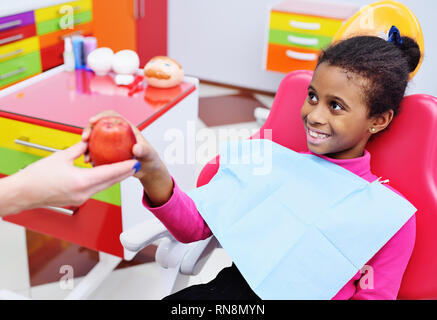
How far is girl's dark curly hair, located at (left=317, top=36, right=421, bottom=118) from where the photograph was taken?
911mm

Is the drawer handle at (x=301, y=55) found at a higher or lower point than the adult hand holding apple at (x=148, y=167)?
lower

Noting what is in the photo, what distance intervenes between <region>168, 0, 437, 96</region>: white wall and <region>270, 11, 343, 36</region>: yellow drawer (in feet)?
2.19

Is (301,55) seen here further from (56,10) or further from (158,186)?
(158,186)

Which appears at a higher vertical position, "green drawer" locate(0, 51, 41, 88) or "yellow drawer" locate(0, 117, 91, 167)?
"green drawer" locate(0, 51, 41, 88)

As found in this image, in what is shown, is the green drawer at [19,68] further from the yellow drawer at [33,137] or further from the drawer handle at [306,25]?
the drawer handle at [306,25]

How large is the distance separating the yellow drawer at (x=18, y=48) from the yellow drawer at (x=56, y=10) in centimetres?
10

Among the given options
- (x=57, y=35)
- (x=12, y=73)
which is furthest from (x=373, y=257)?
(x=57, y=35)

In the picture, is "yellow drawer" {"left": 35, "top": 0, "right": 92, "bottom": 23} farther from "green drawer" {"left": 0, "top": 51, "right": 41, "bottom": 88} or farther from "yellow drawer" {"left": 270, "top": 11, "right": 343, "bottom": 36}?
"yellow drawer" {"left": 270, "top": 11, "right": 343, "bottom": 36}

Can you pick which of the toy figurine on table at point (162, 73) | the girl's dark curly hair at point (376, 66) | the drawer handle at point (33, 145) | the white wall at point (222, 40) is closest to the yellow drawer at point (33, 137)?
the drawer handle at point (33, 145)

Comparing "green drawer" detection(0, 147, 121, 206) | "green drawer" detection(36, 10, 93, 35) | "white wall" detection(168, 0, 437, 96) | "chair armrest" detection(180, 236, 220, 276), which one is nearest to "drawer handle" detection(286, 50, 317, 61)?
"white wall" detection(168, 0, 437, 96)

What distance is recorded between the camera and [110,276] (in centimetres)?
177

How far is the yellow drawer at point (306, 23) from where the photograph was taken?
268cm
